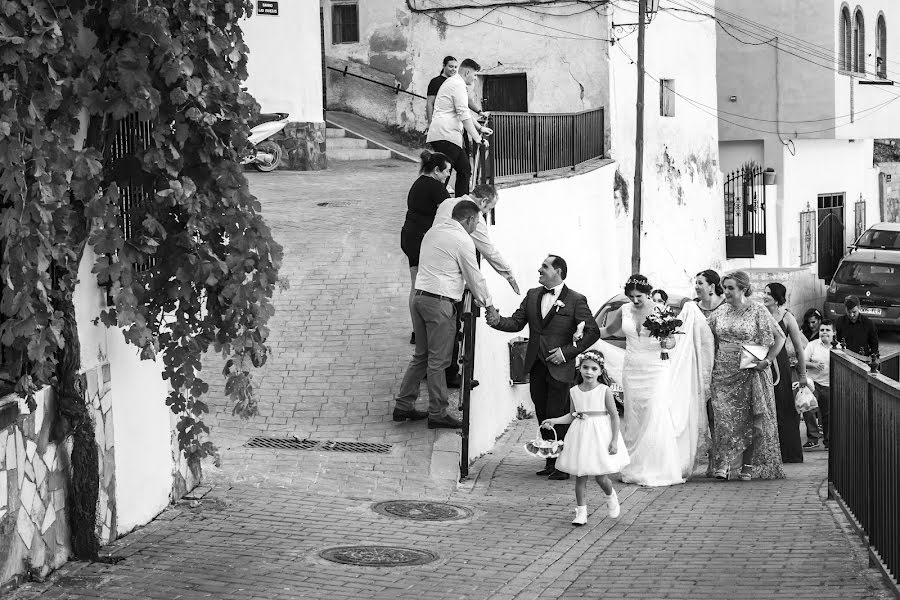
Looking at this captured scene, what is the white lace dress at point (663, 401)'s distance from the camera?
1108cm

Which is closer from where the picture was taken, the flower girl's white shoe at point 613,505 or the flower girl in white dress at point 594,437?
the flower girl in white dress at point 594,437

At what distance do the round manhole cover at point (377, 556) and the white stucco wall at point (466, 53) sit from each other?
16.5 metres

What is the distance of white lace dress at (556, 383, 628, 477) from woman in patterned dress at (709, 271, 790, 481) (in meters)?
2.15

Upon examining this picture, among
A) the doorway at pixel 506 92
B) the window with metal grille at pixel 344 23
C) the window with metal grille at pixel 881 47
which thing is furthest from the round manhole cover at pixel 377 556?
the window with metal grille at pixel 881 47

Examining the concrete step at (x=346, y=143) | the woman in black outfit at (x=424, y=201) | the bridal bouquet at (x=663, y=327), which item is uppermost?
the concrete step at (x=346, y=143)

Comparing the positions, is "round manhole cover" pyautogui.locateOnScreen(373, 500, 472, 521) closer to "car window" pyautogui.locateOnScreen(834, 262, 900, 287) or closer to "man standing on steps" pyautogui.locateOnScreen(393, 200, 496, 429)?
"man standing on steps" pyautogui.locateOnScreen(393, 200, 496, 429)

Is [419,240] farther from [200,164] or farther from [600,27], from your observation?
[600,27]

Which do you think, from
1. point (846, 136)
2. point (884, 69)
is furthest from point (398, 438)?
point (884, 69)

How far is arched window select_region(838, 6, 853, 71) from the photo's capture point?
31.6 meters

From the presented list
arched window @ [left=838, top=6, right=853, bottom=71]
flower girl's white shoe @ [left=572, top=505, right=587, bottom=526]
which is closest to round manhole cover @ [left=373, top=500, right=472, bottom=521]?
flower girl's white shoe @ [left=572, top=505, right=587, bottom=526]

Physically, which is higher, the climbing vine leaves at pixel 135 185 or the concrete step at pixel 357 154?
the concrete step at pixel 357 154

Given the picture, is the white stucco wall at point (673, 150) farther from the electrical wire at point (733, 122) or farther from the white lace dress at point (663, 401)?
the white lace dress at point (663, 401)

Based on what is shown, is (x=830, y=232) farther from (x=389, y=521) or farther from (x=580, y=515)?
(x=389, y=521)

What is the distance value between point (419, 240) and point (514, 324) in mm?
1367
